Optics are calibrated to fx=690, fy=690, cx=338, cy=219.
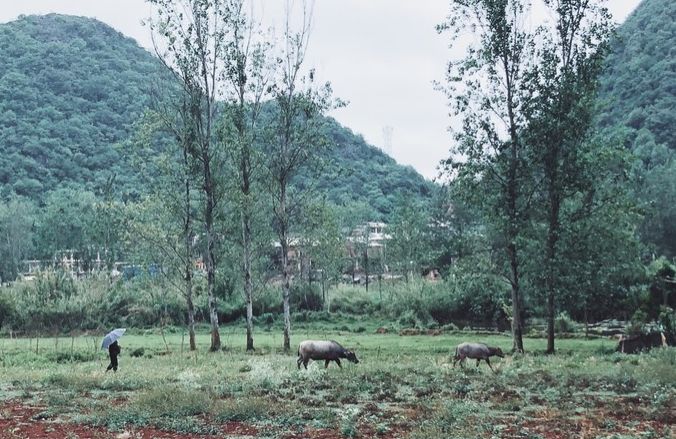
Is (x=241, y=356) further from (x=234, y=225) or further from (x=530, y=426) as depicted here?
(x=530, y=426)

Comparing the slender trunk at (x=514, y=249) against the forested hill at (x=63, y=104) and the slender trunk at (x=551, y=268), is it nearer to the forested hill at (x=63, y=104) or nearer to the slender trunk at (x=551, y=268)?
the slender trunk at (x=551, y=268)

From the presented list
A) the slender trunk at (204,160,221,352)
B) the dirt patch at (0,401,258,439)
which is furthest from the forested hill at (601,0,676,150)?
the dirt patch at (0,401,258,439)

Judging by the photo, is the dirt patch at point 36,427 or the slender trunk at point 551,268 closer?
the dirt patch at point 36,427

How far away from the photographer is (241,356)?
28234mm

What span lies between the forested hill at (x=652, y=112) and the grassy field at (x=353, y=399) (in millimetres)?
45310

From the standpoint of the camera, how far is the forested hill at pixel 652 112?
65000mm

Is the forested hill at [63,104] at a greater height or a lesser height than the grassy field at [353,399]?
greater

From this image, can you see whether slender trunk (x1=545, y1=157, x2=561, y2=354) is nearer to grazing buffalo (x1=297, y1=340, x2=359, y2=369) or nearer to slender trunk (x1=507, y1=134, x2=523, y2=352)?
slender trunk (x1=507, y1=134, x2=523, y2=352)

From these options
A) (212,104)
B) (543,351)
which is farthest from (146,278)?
(543,351)

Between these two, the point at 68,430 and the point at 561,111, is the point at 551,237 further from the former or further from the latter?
the point at 68,430

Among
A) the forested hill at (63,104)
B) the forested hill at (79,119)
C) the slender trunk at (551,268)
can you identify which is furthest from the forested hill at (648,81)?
the forested hill at (63,104)

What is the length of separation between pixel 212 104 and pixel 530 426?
83.7ft

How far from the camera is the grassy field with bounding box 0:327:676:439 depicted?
12.1 m

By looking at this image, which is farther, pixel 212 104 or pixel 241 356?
pixel 212 104
